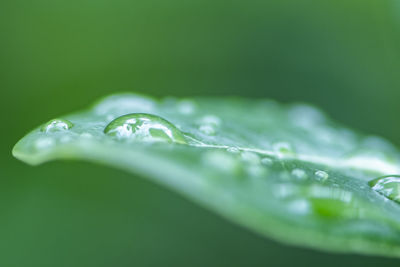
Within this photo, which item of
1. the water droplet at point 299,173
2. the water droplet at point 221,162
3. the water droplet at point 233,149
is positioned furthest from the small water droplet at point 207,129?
the water droplet at point 221,162

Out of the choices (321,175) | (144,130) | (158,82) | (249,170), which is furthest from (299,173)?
(158,82)

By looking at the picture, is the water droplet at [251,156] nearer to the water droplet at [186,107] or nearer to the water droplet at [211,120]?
the water droplet at [211,120]

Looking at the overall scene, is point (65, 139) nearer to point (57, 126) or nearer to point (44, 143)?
point (44, 143)

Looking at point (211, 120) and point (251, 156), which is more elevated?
point (211, 120)

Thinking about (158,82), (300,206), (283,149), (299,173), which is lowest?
(300,206)

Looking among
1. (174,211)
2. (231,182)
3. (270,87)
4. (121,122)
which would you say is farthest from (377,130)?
(231,182)

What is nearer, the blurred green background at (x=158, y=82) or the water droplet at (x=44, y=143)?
the water droplet at (x=44, y=143)
